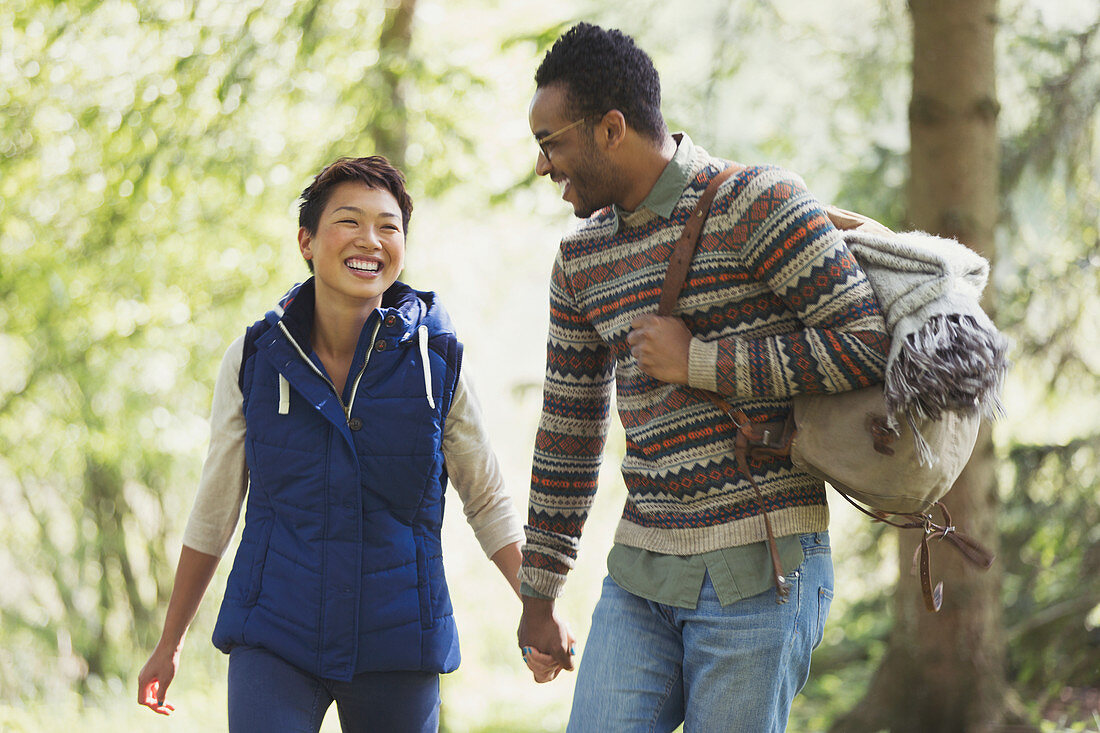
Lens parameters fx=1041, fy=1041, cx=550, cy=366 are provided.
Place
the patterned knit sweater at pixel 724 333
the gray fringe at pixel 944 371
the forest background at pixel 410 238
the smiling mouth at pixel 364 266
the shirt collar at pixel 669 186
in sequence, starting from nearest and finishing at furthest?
the gray fringe at pixel 944 371 → the patterned knit sweater at pixel 724 333 → the shirt collar at pixel 669 186 → the smiling mouth at pixel 364 266 → the forest background at pixel 410 238

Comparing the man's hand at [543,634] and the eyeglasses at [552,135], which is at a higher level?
the eyeglasses at [552,135]

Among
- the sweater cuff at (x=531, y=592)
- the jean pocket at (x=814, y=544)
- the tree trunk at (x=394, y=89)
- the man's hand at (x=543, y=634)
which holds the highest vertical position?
the tree trunk at (x=394, y=89)

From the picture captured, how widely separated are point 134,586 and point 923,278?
683 cm

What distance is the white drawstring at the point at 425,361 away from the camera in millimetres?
2512

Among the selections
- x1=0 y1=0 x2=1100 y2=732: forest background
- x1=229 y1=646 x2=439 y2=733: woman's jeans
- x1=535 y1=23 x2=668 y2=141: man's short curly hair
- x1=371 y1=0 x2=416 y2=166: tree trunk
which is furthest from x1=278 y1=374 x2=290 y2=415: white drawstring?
x1=371 y1=0 x2=416 y2=166: tree trunk

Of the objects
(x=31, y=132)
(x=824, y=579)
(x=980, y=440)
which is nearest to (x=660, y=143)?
(x=824, y=579)

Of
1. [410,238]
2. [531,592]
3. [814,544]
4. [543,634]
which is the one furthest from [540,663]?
[410,238]

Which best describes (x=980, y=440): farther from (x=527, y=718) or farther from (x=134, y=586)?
(x=134, y=586)

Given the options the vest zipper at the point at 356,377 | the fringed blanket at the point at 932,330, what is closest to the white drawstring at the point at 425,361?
the vest zipper at the point at 356,377

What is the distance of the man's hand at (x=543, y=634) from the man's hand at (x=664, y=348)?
2.41 ft

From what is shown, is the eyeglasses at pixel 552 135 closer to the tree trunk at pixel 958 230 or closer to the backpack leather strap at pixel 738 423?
the backpack leather strap at pixel 738 423

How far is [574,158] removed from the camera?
7.20 feet

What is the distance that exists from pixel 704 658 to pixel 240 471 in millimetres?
1257

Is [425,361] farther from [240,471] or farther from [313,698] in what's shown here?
[313,698]
